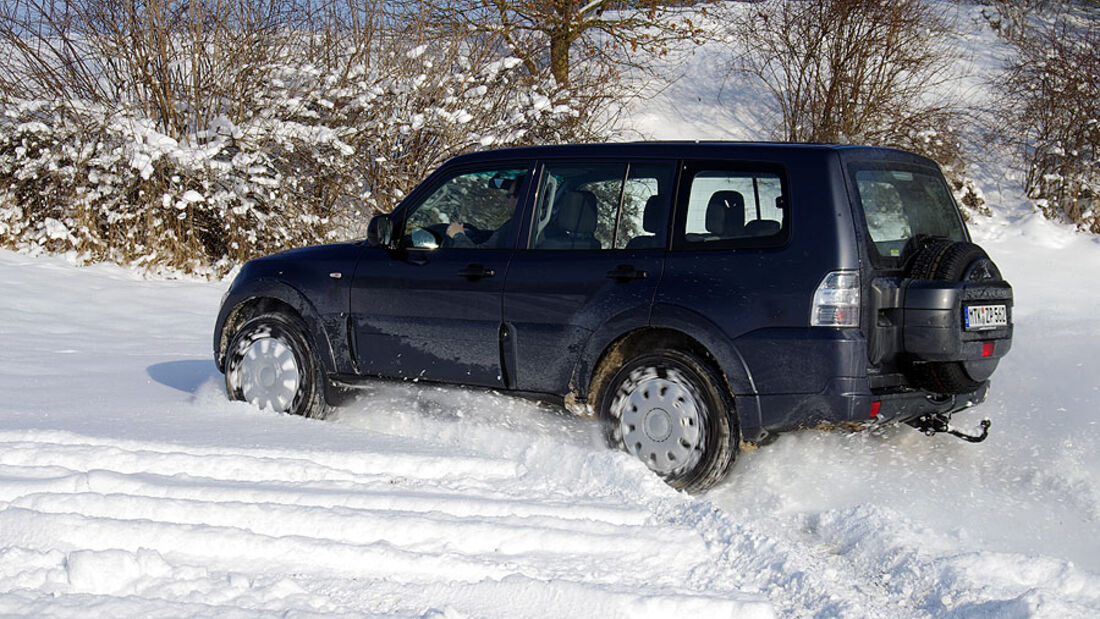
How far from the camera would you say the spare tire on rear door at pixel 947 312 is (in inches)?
188

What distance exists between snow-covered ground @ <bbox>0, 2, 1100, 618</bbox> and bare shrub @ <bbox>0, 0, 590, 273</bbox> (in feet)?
21.4

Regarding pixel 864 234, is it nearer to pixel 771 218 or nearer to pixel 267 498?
pixel 771 218

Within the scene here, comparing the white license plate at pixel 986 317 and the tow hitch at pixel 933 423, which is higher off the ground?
the white license plate at pixel 986 317

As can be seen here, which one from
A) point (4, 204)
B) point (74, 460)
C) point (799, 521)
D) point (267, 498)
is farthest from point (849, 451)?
point (4, 204)

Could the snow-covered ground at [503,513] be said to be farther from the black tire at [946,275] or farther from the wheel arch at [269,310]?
the black tire at [946,275]

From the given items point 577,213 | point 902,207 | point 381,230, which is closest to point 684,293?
point 577,213

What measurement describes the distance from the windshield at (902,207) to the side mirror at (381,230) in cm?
257

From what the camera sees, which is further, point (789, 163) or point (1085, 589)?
point (789, 163)

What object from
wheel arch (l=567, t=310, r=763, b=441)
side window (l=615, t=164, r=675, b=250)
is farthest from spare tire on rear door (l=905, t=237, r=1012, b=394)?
side window (l=615, t=164, r=675, b=250)

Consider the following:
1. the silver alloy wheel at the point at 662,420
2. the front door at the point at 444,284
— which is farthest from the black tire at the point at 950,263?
the front door at the point at 444,284

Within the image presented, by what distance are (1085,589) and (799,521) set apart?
3.94 ft

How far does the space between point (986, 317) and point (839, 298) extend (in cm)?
81

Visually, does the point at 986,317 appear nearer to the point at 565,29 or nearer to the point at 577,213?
the point at 577,213

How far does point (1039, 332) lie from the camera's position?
836 cm
